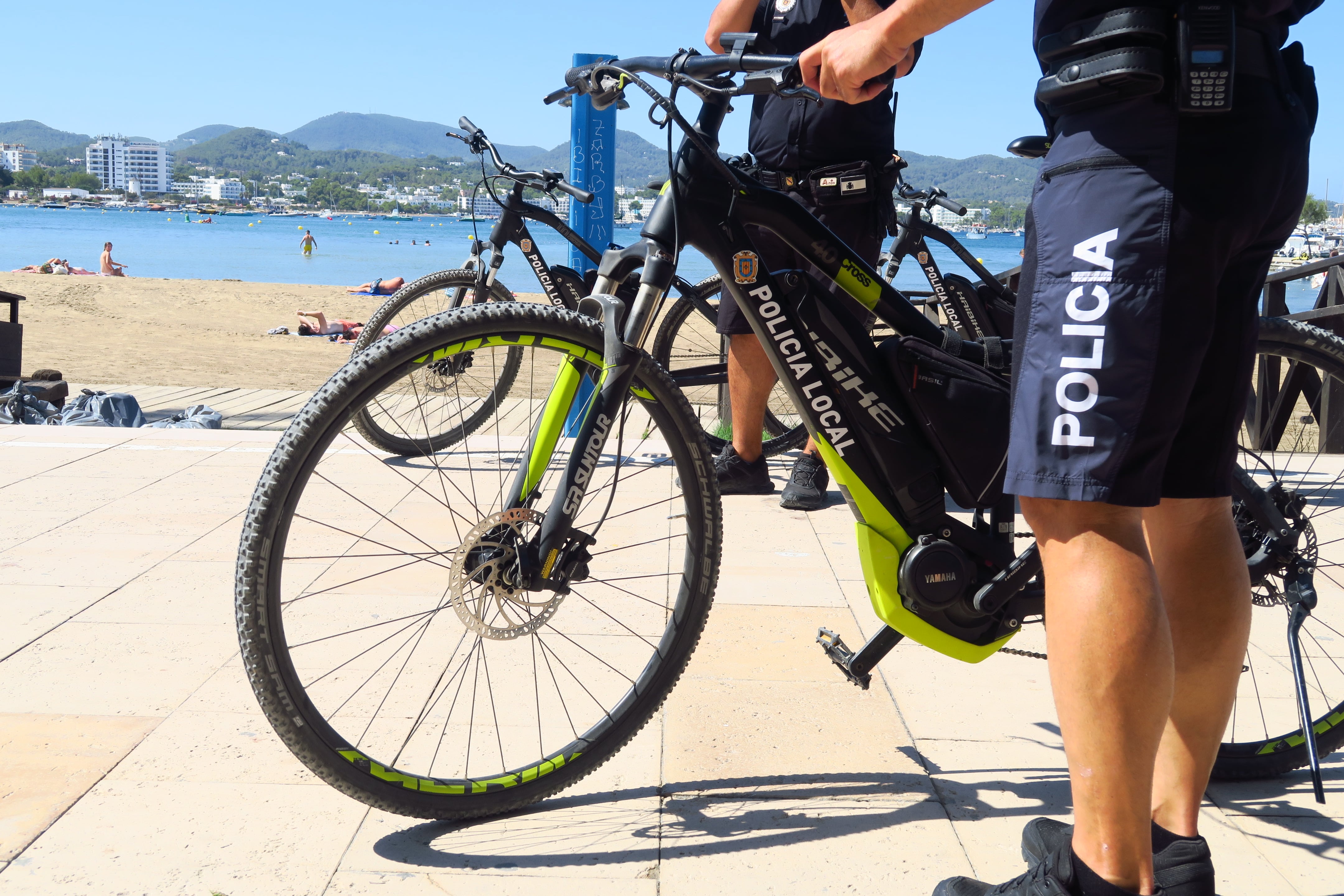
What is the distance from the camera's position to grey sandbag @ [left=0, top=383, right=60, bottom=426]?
5.83 meters

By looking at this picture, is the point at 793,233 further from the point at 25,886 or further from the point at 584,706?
the point at 25,886

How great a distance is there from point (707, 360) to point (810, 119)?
1.86 meters

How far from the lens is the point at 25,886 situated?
5.82ft

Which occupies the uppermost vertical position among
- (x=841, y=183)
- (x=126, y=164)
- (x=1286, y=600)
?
(x=126, y=164)

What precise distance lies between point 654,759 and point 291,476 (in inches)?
39.9

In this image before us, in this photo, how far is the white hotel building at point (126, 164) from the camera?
185000mm

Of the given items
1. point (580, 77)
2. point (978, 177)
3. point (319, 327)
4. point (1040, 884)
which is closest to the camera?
point (1040, 884)

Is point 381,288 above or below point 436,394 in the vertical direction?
above

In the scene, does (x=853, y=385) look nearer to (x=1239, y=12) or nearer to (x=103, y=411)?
(x=1239, y=12)

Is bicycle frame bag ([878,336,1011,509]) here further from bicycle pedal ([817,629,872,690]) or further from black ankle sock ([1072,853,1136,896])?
black ankle sock ([1072,853,1136,896])

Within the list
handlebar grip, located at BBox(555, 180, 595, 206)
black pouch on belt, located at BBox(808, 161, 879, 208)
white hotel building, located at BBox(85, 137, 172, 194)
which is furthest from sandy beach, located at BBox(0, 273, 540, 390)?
white hotel building, located at BBox(85, 137, 172, 194)

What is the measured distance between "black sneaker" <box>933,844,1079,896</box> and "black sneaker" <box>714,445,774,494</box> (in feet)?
8.64

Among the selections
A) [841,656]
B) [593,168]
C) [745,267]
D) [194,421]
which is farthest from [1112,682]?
[194,421]

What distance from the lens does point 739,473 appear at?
4.37m
